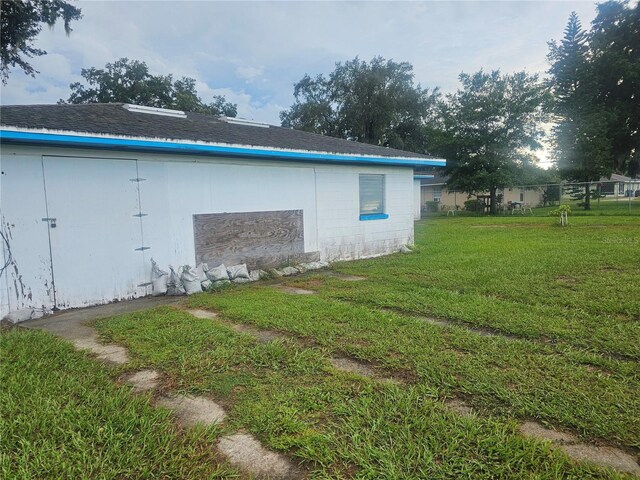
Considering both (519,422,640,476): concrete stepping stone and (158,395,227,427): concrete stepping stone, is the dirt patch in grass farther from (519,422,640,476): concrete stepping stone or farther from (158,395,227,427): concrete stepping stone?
(158,395,227,427): concrete stepping stone

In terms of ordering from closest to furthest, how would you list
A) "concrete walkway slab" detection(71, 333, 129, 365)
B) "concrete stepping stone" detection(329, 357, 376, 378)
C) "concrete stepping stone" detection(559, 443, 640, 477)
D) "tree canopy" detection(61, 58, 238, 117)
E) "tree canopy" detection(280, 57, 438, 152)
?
"concrete stepping stone" detection(559, 443, 640, 477)
"concrete stepping stone" detection(329, 357, 376, 378)
"concrete walkway slab" detection(71, 333, 129, 365)
"tree canopy" detection(61, 58, 238, 117)
"tree canopy" detection(280, 57, 438, 152)

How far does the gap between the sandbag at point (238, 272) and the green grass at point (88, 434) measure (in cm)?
375

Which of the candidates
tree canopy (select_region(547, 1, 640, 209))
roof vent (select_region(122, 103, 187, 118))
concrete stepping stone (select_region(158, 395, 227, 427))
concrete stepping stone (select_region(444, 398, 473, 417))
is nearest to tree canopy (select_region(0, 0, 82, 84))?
roof vent (select_region(122, 103, 187, 118))

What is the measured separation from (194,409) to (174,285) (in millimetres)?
3935

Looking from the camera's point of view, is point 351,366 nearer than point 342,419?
No

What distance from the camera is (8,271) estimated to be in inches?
193

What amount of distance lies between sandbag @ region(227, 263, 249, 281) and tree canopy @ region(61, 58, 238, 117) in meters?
26.3

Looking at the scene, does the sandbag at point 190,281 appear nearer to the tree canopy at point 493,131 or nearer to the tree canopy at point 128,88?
the tree canopy at point 493,131

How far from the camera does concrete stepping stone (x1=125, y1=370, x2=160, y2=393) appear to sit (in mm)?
2916

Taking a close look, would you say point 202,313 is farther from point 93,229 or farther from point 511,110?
point 511,110

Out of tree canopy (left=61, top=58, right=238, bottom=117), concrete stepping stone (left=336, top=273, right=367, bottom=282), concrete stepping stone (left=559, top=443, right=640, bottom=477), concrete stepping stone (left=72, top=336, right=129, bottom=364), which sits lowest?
concrete stepping stone (left=559, top=443, right=640, bottom=477)

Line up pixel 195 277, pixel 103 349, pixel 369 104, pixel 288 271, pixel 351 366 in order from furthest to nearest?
1. pixel 369 104
2. pixel 288 271
3. pixel 195 277
4. pixel 103 349
5. pixel 351 366

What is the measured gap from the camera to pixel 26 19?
47.9 feet

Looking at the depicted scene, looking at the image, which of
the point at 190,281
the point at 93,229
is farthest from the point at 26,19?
the point at 190,281
